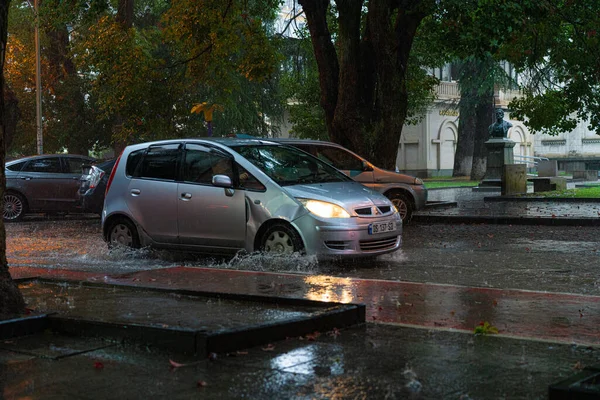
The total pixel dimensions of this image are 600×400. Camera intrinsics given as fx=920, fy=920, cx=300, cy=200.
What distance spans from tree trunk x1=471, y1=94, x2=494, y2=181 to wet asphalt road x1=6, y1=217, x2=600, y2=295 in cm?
3034

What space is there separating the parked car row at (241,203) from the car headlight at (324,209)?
1 centimetres

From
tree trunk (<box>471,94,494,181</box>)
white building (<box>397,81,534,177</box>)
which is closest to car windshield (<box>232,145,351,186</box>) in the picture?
tree trunk (<box>471,94,494,181</box>)

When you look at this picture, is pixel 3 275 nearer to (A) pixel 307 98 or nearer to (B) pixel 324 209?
(B) pixel 324 209

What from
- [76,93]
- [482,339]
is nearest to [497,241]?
[482,339]

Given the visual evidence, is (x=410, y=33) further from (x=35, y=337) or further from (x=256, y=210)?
(x=35, y=337)

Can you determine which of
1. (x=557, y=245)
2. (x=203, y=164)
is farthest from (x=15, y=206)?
(x=557, y=245)

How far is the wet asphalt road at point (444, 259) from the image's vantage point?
34.0 feet

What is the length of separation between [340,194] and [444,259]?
1.83 meters

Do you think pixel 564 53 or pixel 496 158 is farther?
pixel 496 158

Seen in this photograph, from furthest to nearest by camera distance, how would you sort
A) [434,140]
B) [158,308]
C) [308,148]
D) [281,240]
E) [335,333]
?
[434,140] < [308,148] < [281,240] < [158,308] < [335,333]

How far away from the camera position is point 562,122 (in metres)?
29.2

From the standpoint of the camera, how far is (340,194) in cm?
1156

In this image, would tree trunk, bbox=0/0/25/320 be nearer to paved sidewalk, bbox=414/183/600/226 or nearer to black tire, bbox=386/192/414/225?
black tire, bbox=386/192/414/225

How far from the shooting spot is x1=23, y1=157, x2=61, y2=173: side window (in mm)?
22875
